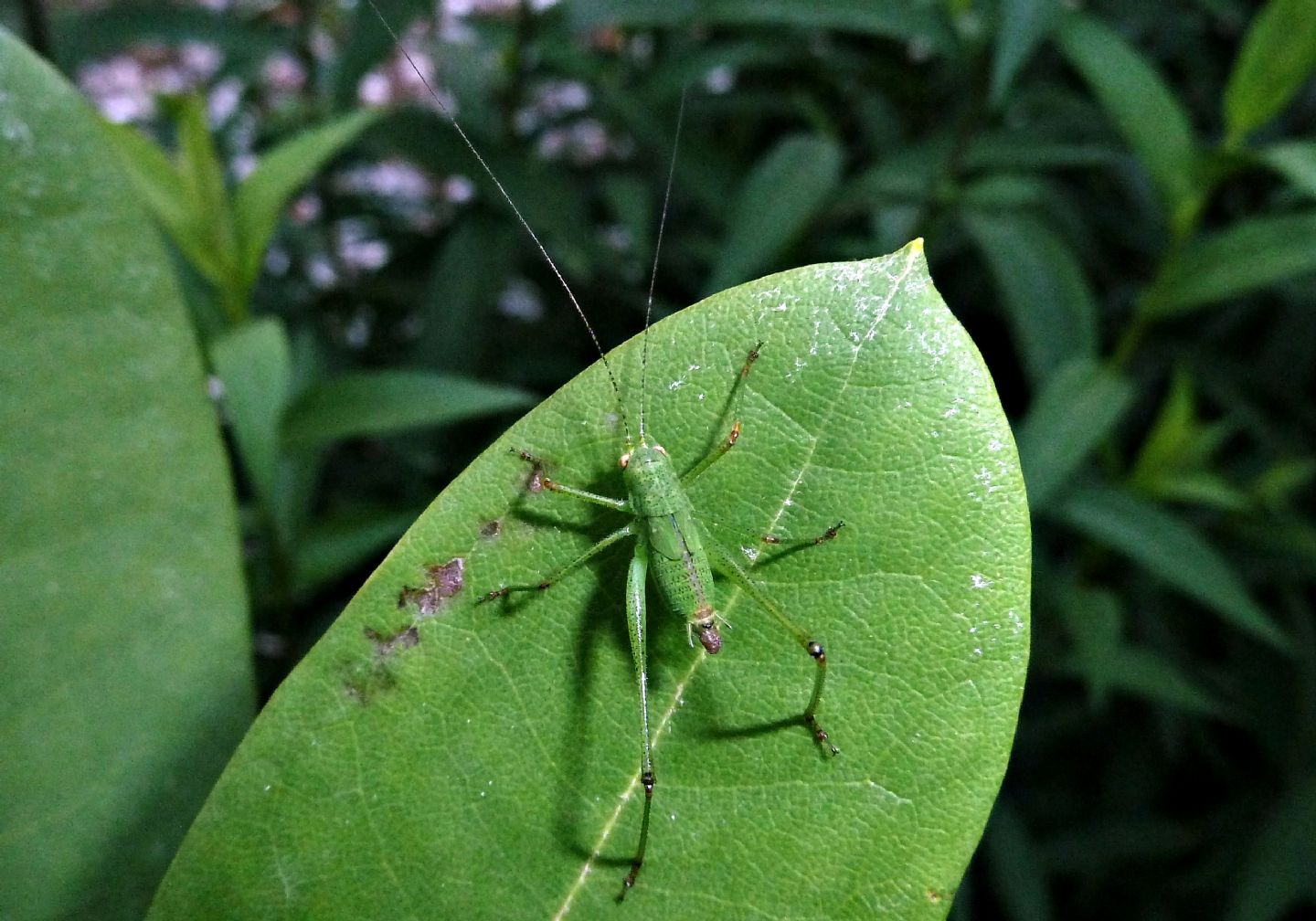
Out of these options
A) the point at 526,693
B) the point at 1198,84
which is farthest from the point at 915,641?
the point at 1198,84

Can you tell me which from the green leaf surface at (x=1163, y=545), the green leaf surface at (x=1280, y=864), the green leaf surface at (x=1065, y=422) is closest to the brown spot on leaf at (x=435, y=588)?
the green leaf surface at (x=1065, y=422)

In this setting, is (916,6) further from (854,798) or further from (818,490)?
(854,798)

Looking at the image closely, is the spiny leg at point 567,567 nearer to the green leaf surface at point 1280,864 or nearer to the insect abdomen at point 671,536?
the insect abdomen at point 671,536

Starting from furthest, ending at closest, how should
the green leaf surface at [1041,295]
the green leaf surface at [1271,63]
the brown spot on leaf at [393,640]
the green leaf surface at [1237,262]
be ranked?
the green leaf surface at [1041,295] < the green leaf surface at [1237,262] < the green leaf surface at [1271,63] < the brown spot on leaf at [393,640]

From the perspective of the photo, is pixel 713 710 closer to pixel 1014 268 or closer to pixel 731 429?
pixel 731 429

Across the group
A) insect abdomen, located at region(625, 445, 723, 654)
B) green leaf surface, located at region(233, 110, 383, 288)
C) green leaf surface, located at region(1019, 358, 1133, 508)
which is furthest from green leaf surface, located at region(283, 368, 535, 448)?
green leaf surface, located at region(1019, 358, 1133, 508)

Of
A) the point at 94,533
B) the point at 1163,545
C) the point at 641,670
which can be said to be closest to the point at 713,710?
the point at 641,670
